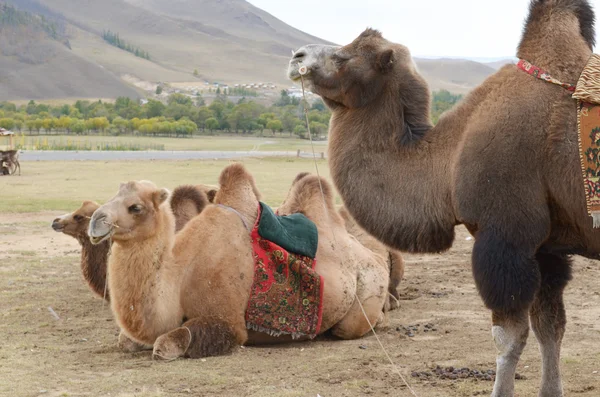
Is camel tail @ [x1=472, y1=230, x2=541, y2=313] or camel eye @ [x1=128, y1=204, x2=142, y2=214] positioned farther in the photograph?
camel eye @ [x1=128, y1=204, x2=142, y2=214]

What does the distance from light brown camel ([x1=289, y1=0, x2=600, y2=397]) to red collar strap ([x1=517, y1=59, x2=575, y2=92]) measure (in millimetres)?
42

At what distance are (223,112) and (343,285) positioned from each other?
293ft

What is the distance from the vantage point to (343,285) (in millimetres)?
7469

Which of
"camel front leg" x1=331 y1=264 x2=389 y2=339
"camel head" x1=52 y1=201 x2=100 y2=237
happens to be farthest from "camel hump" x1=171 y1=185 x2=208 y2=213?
"camel front leg" x1=331 y1=264 x2=389 y2=339

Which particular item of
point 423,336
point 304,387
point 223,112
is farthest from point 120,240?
point 223,112

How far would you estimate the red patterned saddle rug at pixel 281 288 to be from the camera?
7004mm

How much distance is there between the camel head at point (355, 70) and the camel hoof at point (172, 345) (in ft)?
7.61

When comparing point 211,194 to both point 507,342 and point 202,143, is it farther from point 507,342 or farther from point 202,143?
point 202,143

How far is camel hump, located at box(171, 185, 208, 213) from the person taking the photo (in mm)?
8656

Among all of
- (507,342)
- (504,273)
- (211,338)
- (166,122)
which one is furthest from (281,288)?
(166,122)

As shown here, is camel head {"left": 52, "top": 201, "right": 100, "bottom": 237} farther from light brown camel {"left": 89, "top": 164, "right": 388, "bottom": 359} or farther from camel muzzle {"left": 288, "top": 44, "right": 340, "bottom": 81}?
camel muzzle {"left": 288, "top": 44, "right": 340, "bottom": 81}

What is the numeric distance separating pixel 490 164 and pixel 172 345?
9.87 ft

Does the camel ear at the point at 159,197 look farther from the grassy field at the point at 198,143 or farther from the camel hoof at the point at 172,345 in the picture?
the grassy field at the point at 198,143

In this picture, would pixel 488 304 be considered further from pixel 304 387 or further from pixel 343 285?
pixel 343 285
